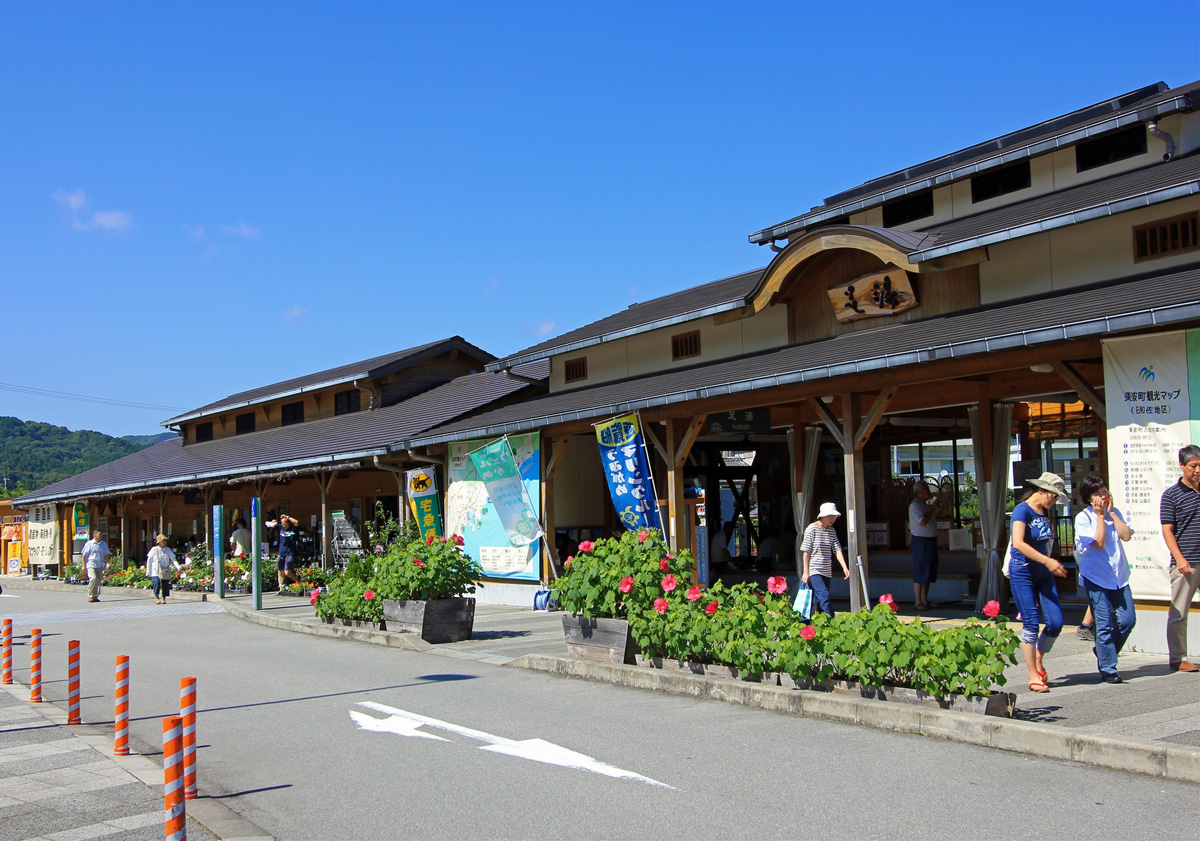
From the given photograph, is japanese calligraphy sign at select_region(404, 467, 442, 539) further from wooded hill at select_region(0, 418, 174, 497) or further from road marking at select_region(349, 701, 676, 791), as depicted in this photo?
wooded hill at select_region(0, 418, 174, 497)

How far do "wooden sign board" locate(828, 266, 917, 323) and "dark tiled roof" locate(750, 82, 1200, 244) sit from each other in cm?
275

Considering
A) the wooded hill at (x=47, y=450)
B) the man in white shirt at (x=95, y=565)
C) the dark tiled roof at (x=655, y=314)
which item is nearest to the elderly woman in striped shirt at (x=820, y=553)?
the dark tiled roof at (x=655, y=314)

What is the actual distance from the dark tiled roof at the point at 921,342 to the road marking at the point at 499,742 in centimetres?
616

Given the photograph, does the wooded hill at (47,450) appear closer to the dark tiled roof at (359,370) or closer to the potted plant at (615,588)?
the dark tiled roof at (359,370)

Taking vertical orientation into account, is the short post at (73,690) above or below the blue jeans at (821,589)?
below

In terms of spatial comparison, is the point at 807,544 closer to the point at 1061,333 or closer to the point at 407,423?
the point at 1061,333

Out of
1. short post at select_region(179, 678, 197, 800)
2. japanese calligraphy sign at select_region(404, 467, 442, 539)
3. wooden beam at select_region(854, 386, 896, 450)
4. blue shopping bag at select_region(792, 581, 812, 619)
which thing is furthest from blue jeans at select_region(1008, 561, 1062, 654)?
japanese calligraphy sign at select_region(404, 467, 442, 539)

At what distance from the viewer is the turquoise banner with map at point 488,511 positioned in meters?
18.1

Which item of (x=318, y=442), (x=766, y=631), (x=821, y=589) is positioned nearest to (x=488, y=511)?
(x=318, y=442)

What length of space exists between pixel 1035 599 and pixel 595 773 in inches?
150

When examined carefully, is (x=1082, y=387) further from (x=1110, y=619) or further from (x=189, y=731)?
(x=189, y=731)

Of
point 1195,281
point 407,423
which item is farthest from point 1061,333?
point 407,423

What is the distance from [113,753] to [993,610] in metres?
6.58

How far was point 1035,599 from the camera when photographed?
7.63 m
